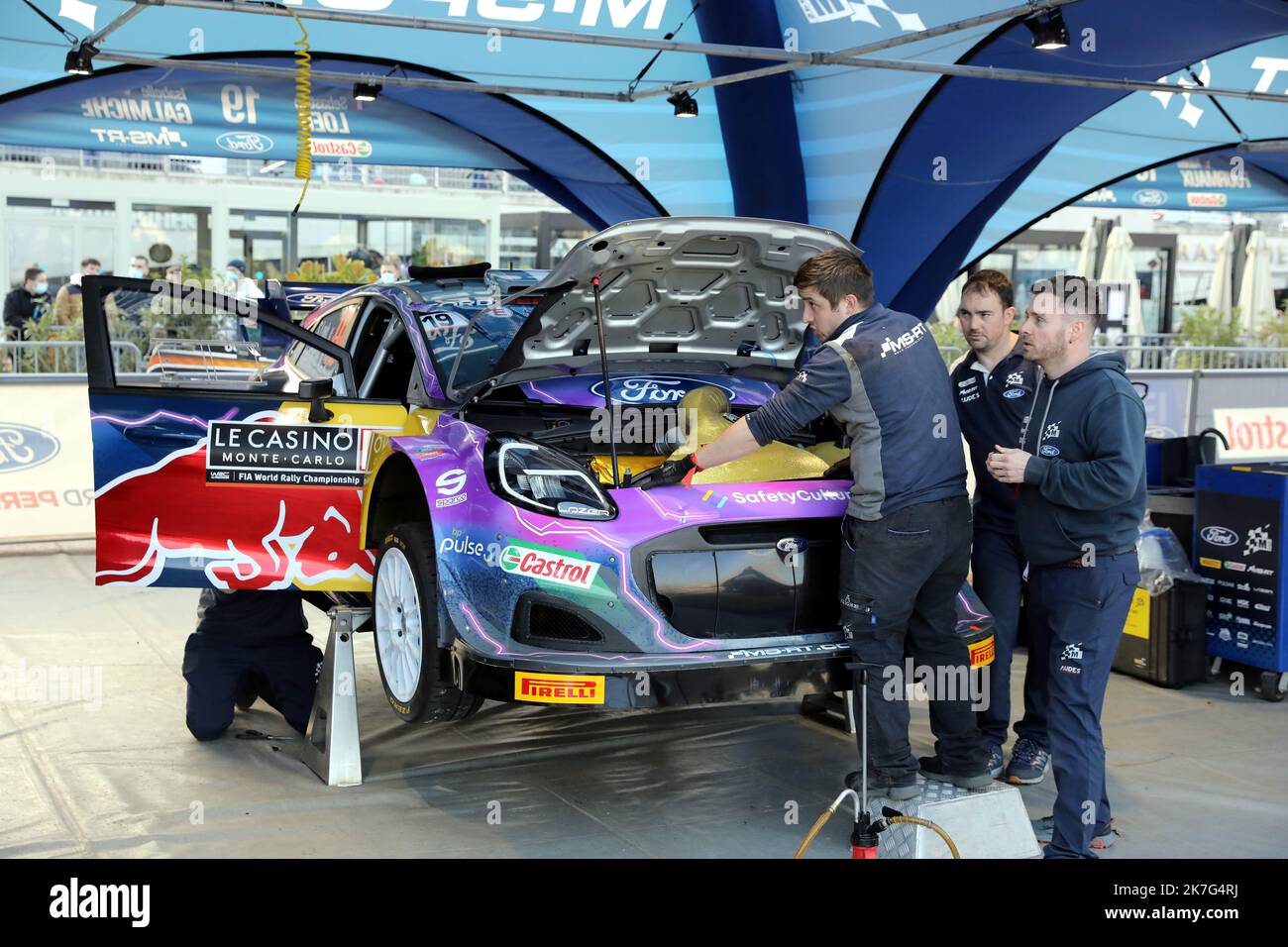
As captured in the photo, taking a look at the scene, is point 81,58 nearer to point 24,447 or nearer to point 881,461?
point 24,447

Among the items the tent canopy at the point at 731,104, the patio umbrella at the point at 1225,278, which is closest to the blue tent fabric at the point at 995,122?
the tent canopy at the point at 731,104

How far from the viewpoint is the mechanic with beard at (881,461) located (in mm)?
3963

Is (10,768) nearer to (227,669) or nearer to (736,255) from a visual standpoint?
(227,669)

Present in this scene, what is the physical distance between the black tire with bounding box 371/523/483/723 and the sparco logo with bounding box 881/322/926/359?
1610mm

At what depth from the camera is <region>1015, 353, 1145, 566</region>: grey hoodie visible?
384cm

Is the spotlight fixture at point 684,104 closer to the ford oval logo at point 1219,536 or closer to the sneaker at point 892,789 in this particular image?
the ford oval logo at point 1219,536

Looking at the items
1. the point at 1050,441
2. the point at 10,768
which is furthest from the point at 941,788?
the point at 10,768

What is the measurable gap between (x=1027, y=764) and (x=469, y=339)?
273cm

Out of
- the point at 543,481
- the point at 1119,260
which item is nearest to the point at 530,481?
the point at 543,481

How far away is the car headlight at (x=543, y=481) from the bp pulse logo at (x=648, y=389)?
833 mm

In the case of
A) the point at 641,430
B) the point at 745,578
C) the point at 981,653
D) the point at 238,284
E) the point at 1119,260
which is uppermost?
the point at 1119,260

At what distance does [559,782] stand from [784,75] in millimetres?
7230

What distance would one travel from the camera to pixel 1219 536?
20.6 feet

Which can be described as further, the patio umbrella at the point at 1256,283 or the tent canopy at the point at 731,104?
the patio umbrella at the point at 1256,283
